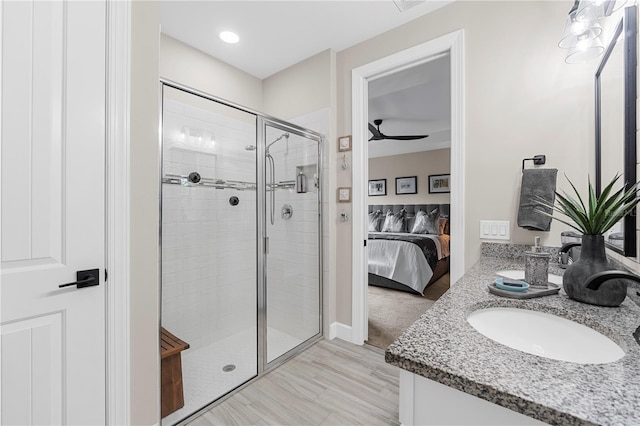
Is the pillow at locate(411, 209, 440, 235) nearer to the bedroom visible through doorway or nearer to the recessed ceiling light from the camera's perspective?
the bedroom visible through doorway

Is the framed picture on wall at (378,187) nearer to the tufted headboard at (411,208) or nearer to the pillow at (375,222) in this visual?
the tufted headboard at (411,208)

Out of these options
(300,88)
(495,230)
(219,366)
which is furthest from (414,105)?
(219,366)

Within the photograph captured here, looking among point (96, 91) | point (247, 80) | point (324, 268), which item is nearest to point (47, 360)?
point (96, 91)

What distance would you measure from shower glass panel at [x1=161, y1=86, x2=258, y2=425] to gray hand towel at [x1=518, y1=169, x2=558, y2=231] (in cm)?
181

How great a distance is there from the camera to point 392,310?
10.7 feet

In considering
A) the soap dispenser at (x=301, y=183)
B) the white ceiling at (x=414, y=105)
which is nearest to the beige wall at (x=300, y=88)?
the white ceiling at (x=414, y=105)

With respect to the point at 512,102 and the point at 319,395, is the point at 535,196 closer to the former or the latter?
the point at 512,102

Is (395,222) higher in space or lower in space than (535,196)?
lower

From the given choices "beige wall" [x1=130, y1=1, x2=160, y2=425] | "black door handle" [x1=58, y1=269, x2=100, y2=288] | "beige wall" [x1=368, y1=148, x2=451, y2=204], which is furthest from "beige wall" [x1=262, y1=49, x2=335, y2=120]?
"beige wall" [x1=368, y1=148, x2=451, y2=204]

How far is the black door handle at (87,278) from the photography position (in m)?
1.16

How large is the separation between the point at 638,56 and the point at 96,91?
83.9 inches

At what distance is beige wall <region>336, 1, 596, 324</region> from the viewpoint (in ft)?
5.26

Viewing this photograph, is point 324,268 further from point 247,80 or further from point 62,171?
point 247,80

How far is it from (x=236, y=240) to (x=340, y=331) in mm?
1266
